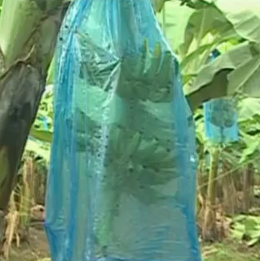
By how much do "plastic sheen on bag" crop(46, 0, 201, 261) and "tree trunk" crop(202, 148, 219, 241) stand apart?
8.11 feet

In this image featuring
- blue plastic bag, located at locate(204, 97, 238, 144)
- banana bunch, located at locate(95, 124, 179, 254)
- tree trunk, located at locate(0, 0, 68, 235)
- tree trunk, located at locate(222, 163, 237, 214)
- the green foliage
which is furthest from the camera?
tree trunk, located at locate(222, 163, 237, 214)

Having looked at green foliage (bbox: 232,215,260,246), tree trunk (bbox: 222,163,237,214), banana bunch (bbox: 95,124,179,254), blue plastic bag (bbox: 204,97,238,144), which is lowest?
green foliage (bbox: 232,215,260,246)

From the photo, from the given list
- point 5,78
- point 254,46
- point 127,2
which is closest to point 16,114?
point 5,78

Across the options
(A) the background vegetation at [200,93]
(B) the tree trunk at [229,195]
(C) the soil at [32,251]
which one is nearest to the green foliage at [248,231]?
(A) the background vegetation at [200,93]

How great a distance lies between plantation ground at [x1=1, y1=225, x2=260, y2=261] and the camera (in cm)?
371

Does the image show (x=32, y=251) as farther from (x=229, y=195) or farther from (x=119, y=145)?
(x=119, y=145)

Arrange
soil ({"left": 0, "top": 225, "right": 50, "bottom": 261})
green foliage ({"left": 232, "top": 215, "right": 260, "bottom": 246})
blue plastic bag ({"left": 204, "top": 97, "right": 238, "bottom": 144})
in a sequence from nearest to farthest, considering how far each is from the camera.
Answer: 1. blue plastic bag ({"left": 204, "top": 97, "right": 238, "bottom": 144})
2. soil ({"left": 0, "top": 225, "right": 50, "bottom": 261})
3. green foliage ({"left": 232, "top": 215, "right": 260, "bottom": 246})

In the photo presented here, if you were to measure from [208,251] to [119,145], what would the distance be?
8.29 feet

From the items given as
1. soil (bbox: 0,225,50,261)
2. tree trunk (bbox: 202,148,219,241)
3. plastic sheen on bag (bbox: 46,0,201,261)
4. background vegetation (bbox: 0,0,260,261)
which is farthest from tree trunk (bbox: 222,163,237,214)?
plastic sheen on bag (bbox: 46,0,201,261)

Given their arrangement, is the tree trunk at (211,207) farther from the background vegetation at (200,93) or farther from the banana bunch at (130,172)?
the banana bunch at (130,172)

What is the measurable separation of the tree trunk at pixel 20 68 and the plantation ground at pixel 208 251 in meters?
2.48

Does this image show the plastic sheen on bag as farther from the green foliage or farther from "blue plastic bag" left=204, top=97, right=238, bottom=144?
the green foliage

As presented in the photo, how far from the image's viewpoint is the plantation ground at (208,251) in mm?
3707

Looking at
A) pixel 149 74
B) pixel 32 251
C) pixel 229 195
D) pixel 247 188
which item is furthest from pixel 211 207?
pixel 149 74
